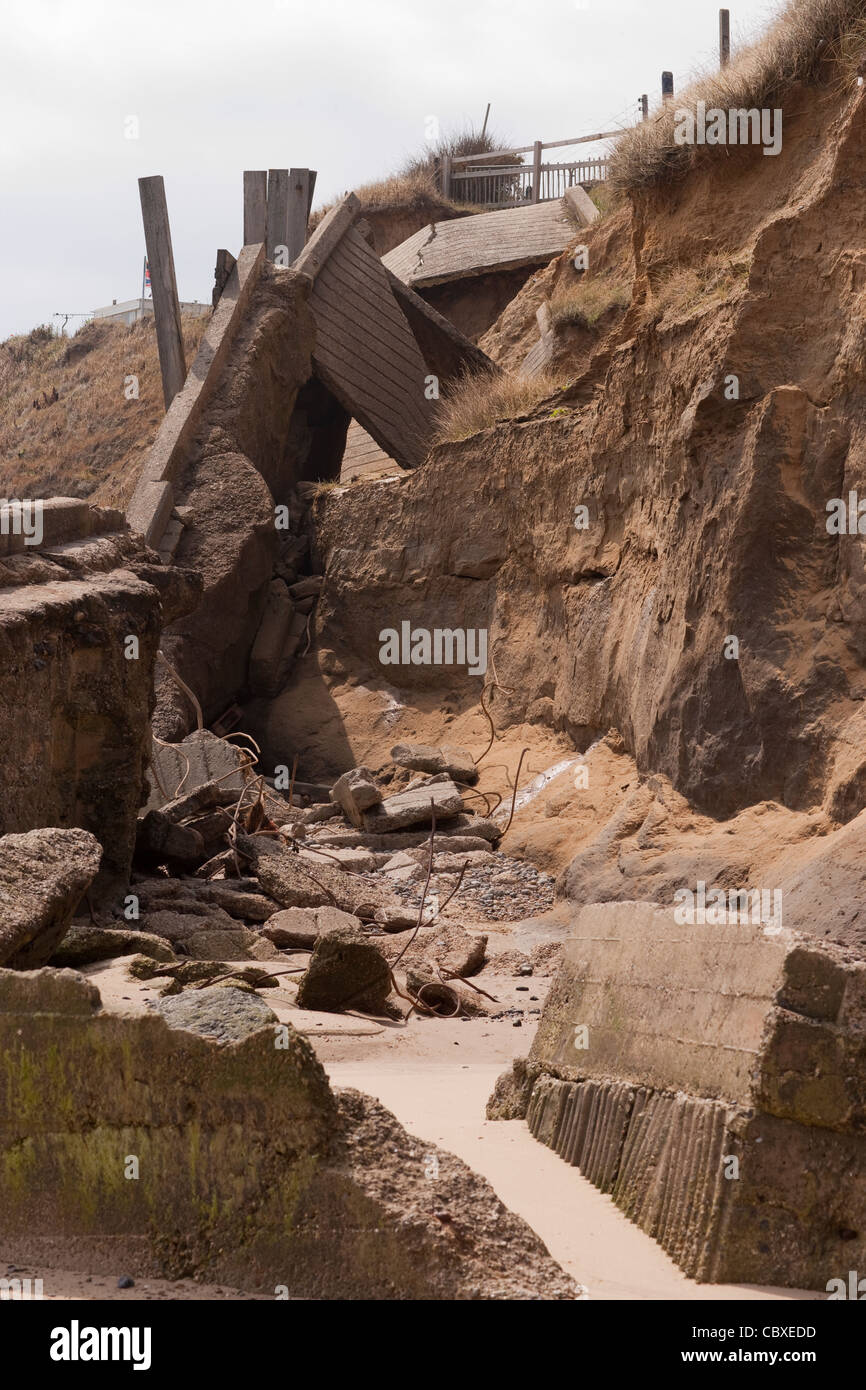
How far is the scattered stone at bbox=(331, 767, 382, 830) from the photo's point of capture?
10.4 m

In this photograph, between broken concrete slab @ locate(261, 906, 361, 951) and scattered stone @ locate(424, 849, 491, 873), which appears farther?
scattered stone @ locate(424, 849, 491, 873)

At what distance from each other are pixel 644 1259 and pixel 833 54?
7.66 m

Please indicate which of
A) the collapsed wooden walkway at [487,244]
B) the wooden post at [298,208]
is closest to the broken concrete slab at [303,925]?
the wooden post at [298,208]

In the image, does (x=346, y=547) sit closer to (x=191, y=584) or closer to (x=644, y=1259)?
(x=191, y=584)

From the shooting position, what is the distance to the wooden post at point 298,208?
598 inches

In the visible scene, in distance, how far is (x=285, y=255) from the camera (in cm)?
1497

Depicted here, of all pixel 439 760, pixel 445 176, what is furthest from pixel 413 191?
pixel 439 760

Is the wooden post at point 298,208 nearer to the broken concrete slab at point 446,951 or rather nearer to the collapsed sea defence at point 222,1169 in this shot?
the broken concrete slab at point 446,951

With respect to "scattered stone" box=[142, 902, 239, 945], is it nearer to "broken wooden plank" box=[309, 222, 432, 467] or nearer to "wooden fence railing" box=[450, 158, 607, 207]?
"broken wooden plank" box=[309, 222, 432, 467]

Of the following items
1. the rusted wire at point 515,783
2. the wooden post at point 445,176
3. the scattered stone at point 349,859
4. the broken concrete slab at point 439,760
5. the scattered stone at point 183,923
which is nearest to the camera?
the scattered stone at point 183,923

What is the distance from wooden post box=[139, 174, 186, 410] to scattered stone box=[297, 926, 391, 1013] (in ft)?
32.0

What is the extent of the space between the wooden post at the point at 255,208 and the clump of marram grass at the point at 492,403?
124 inches

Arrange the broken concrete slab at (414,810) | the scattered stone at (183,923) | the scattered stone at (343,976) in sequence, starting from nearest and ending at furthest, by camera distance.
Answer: the scattered stone at (343,976), the scattered stone at (183,923), the broken concrete slab at (414,810)

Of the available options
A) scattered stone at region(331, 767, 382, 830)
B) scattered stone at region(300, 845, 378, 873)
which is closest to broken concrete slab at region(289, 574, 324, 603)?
scattered stone at region(331, 767, 382, 830)
